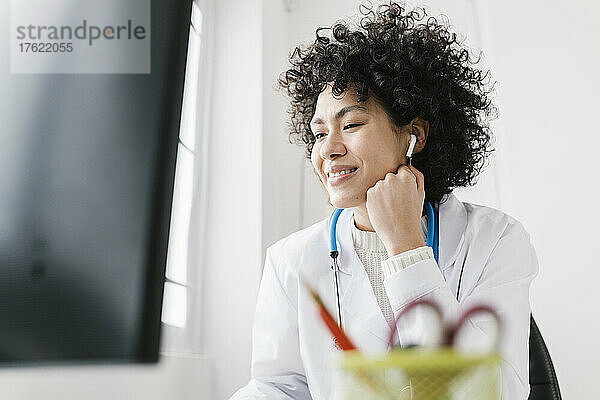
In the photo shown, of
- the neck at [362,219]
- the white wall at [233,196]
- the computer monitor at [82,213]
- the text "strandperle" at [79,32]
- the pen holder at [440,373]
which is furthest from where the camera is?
the white wall at [233,196]

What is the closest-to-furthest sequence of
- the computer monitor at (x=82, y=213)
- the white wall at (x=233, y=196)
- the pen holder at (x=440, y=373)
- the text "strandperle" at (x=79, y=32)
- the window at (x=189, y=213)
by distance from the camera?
A: 1. the pen holder at (x=440, y=373)
2. the computer monitor at (x=82, y=213)
3. the text "strandperle" at (x=79, y=32)
4. the window at (x=189, y=213)
5. the white wall at (x=233, y=196)

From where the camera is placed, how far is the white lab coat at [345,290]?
122 centimetres

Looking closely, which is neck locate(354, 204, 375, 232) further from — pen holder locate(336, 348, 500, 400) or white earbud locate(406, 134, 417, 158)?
pen holder locate(336, 348, 500, 400)

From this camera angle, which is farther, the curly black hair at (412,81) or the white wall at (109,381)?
the curly black hair at (412,81)

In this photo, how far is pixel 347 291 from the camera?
4.49 ft

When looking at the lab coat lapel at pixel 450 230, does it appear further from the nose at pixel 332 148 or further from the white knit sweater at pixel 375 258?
the nose at pixel 332 148

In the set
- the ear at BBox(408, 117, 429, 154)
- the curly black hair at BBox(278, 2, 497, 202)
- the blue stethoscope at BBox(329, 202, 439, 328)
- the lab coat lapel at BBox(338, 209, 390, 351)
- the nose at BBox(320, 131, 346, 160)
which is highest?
the curly black hair at BBox(278, 2, 497, 202)

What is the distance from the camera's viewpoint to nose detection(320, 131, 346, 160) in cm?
131

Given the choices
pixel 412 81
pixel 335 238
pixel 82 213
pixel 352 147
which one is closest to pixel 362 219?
pixel 335 238

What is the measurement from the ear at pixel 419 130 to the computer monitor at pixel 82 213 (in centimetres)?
50

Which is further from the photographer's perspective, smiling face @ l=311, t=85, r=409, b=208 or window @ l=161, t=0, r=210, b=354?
window @ l=161, t=0, r=210, b=354

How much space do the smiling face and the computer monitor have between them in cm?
31

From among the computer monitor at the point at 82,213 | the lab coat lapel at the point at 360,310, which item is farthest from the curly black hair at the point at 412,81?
the computer monitor at the point at 82,213

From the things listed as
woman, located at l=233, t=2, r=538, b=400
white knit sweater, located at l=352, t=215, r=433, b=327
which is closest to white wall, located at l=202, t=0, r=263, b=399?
woman, located at l=233, t=2, r=538, b=400
